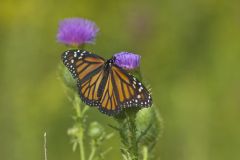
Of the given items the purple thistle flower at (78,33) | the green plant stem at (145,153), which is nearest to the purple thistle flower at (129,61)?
the green plant stem at (145,153)

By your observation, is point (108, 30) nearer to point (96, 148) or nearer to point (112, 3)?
point (112, 3)

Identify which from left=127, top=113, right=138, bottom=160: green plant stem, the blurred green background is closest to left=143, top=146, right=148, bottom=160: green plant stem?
left=127, top=113, right=138, bottom=160: green plant stem

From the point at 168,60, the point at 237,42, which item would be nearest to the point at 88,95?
the point at 168,60

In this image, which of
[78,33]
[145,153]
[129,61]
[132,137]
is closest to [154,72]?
[78,33]

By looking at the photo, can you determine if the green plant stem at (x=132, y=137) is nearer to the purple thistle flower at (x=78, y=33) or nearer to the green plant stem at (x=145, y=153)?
the green plant stem at (x=145, y=153)

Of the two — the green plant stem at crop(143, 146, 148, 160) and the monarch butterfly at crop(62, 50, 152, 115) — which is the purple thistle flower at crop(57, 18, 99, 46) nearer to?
the monarch butterfly at crop(62, 50, 152, 115)

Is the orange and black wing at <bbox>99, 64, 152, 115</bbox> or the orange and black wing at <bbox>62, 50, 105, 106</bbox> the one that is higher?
the orange and black wing at <bbox>62, 50, 105, 106</bbox>

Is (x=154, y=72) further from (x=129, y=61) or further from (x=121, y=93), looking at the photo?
(x=121, y=93)

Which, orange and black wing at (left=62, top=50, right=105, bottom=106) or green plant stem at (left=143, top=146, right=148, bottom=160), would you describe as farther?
orange and black wing at (left=62, top=50, right=105, bottom=106)
